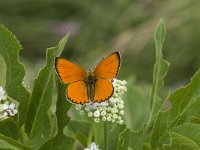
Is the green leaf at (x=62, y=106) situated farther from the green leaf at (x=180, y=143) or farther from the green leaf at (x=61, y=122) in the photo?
the green leaf at (x=180, y=143)

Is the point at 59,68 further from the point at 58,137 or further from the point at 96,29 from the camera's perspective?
the point at 96,29

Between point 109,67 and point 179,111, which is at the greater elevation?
point 109,67

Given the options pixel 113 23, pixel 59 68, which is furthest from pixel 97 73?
pixel 113 23

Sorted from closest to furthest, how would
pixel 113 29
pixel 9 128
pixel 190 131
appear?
pixel 190 131, pixel 9 128, pixel 113 29

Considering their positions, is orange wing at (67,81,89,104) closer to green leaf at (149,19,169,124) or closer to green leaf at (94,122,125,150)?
green leaf at (94,122,125,150)

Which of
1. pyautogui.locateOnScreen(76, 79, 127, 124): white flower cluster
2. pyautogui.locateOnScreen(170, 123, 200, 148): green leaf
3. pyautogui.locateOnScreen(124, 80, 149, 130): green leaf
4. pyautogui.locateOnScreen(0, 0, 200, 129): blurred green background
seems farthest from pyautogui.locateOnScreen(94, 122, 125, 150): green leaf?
pyautogui.locateOnScreen(0, 0, 200, 129): blurred green background

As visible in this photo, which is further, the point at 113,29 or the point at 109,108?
the point at 113,29

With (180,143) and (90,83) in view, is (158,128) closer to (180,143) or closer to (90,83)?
(180,143)

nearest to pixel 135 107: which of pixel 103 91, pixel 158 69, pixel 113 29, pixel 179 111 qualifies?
pixel 158 69
